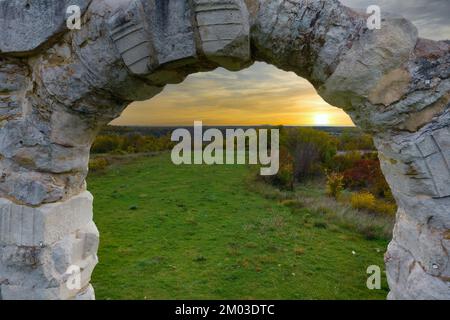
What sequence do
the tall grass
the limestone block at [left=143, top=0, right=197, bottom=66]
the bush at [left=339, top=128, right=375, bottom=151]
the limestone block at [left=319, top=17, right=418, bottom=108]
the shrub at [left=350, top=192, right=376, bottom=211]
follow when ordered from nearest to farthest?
the limestone block at [left=319, top=17, right=418, bottom=108] < the limestone block at [left=143, top=0, right=197, bottom=66] < the tall grass < the shrub at [left=350, top=192, right=376, bottom=211] < the bush at [left=339, top=128, right=375, bottom=151]

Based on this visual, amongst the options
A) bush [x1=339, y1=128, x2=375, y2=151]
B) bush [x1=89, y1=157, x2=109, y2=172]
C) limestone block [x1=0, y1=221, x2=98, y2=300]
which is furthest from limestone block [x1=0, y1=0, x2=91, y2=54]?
bush [x1=339, y1=128, x2=375, y2=151]

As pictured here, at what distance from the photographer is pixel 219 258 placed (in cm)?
701

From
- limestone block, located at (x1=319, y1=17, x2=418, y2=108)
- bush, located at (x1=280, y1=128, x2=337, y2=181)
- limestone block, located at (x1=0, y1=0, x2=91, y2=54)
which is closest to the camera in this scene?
limestone block, located at (x1=319, y1=17, x2=418, y2=108)

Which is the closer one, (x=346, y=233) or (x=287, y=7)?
(x=287, y=7)

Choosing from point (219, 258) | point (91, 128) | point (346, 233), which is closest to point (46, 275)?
point (91, 128)

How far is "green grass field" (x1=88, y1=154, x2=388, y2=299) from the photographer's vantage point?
593cm

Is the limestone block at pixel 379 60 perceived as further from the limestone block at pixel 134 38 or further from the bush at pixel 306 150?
the bush at pixel 306 150

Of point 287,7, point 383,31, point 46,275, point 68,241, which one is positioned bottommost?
point 46,275

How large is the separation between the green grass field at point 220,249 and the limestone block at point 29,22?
3978 mm

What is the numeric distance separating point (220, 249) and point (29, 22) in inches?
223

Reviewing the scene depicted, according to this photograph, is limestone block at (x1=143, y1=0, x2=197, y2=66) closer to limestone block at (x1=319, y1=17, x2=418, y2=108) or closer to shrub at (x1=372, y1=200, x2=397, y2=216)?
limestone block at (x1=319, y1=17, x2=418, y2=108)

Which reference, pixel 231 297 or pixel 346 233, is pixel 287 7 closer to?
pixel 231 297

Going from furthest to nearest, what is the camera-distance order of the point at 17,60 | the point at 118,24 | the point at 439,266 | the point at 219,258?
the point at 219,258, the point at 17,60, the point at 118,24, the point at 439,266

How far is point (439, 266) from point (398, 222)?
1.62 ft
